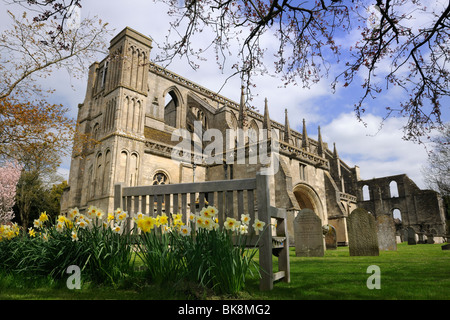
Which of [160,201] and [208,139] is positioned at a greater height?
[208,139]

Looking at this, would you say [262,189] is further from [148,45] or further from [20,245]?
[148,45]

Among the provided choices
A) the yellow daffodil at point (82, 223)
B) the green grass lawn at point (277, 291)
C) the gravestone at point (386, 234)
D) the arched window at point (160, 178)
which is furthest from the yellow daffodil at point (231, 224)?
the arched window at point (160, 178)

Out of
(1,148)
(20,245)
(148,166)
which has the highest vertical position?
(148,166)

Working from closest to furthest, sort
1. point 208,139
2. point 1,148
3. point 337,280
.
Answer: point 337,280 < point 1,148 < point 208,139

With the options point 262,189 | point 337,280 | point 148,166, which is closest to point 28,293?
point 262,189

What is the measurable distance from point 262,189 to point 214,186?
59cm

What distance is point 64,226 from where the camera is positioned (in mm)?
3793

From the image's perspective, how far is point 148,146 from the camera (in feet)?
64.0

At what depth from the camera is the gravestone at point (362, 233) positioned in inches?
361

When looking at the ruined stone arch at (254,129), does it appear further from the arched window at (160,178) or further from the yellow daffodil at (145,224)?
the yellow daffodil at (145,224)

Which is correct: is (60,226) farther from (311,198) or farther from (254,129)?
(254,129)

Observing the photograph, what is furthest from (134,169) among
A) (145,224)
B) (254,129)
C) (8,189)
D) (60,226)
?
(145,224)

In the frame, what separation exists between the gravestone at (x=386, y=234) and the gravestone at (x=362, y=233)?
4.37 m

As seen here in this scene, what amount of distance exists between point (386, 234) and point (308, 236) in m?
5.36
